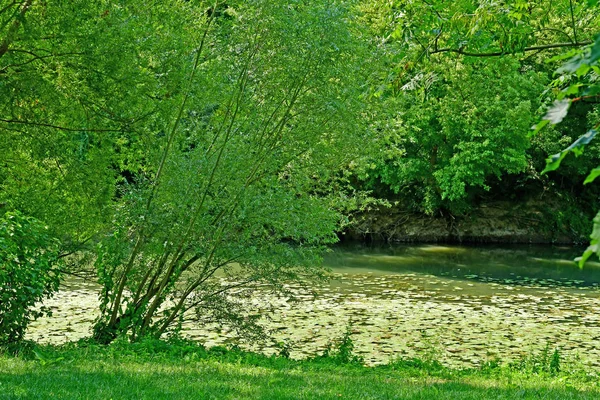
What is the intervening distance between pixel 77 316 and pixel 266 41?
267 inches

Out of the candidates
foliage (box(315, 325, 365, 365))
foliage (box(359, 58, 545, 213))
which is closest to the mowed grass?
foliage (box(315, 325, 365, 365))

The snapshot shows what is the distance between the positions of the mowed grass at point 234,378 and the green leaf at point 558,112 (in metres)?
4.45

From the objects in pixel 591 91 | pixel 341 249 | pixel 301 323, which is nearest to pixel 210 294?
pixel 301 323

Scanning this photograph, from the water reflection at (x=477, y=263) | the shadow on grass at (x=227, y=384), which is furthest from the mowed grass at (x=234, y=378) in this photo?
the water reflection at (x=477, y=263)

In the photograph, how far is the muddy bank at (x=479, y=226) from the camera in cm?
3092

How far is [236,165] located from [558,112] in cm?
840

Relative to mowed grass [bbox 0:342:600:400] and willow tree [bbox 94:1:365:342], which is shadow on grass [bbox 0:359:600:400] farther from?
willow tree [bbox 94:1:365:342]

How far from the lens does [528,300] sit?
1673cm

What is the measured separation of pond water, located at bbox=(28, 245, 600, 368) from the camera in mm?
11641

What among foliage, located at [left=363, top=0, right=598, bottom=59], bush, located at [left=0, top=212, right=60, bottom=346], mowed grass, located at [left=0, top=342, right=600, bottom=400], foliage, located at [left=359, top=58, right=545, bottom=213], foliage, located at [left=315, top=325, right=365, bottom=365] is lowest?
foliage, located at [left=315, top=325, right=365, bottom=365]

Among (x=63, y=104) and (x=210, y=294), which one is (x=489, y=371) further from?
(x=63, y=104)

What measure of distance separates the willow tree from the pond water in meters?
1.30

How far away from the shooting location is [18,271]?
25.1ft

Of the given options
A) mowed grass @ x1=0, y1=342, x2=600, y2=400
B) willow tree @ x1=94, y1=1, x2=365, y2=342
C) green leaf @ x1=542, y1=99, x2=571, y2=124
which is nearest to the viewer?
green leaf @ x1=542, y1=99, x2=571, y2=124
